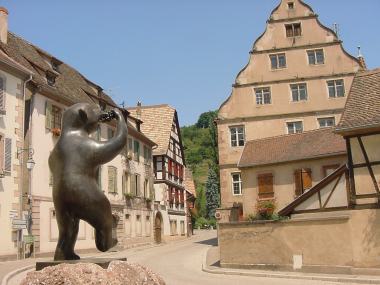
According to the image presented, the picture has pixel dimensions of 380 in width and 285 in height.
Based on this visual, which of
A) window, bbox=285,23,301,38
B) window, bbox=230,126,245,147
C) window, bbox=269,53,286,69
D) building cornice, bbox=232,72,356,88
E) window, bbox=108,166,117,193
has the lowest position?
window, bbox=108,166,117,193

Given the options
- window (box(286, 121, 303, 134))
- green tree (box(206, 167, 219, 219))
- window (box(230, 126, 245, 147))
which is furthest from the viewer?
green tree (box(206, 167, 219, 219))

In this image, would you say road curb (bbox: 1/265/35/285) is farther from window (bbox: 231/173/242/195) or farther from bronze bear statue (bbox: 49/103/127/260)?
window (bbox: 231/173/242/195)

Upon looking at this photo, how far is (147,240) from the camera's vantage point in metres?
37.5

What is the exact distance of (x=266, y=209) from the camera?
24562 millimetres

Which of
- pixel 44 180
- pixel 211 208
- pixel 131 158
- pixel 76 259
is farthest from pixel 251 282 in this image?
pixel 211 208

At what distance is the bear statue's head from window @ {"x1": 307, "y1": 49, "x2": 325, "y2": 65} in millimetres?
24449

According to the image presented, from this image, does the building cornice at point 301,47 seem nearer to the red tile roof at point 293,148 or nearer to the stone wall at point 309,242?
the red tile roof at point 293,148

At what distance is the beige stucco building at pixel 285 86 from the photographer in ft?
97.6

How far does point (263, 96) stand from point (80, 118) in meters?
23.9

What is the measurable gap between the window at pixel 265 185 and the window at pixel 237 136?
5.22 meters

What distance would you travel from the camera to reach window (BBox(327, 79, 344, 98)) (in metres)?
29.7

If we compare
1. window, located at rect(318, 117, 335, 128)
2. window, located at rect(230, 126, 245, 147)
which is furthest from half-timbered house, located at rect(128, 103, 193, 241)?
window, located at rect(318, 117, 335, 128)

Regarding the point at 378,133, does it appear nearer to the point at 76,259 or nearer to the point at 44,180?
the point at 76,259

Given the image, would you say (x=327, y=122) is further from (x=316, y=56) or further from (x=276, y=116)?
(x=316, y=56)
